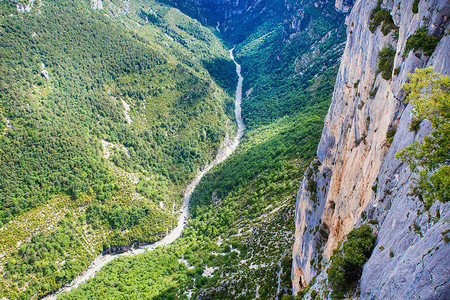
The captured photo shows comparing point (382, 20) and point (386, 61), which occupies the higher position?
point (382, 20)

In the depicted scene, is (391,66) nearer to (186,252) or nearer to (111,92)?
(186,252)

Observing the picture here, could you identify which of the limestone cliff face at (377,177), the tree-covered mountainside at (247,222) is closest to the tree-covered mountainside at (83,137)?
the tree-covered mountainside at (247,222)

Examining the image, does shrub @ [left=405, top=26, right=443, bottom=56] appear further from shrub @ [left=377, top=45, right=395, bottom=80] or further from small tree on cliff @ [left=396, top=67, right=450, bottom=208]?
small tree on cliff @ [left=396, top=67, right=450, bottom=208]

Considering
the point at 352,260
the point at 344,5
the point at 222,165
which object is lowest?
the point at 222,165

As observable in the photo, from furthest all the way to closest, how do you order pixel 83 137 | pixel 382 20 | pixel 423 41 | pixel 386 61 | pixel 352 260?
pixel 83 137, pixel 382 20, pixel 386 61, pixel 352 260, pixel 423 41

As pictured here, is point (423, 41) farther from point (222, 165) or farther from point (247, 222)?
point (222, 165)

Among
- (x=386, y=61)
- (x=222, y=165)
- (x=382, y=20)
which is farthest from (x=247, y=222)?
(x=382, y=20)

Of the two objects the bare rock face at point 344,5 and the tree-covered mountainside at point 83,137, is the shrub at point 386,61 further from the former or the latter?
the bare rock face at point 344,5

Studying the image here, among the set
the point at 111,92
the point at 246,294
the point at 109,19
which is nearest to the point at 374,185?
the point at 246,294
